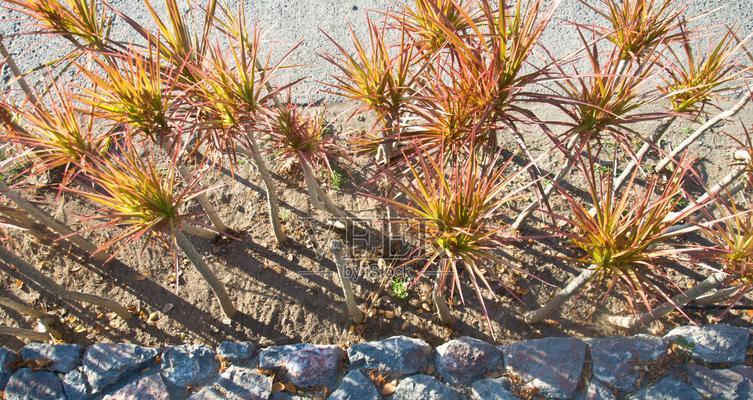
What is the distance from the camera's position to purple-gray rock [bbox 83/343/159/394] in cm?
213

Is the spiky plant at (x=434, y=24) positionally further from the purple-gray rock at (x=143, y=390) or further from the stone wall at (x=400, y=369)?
the purple-gray rock at (x=143, y=390)

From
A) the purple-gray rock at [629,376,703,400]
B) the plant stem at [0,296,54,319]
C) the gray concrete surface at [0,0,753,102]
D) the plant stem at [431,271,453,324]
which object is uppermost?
the gray concrete surface at [0,0,753,102]

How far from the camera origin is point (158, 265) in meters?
2.60

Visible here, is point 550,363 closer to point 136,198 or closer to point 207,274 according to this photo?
point 207,274

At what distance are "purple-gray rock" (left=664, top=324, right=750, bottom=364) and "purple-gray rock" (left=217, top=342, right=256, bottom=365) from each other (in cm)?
175

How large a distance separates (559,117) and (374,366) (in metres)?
2.00

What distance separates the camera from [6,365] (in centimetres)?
215

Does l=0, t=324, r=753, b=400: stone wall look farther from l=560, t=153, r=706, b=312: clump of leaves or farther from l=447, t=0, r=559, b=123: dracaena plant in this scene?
l=447, t=0, r=559, b=123: dracaena plant

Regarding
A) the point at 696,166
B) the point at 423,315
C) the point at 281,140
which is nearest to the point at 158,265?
the point at 281,140

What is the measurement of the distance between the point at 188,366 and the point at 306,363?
0.49 metres

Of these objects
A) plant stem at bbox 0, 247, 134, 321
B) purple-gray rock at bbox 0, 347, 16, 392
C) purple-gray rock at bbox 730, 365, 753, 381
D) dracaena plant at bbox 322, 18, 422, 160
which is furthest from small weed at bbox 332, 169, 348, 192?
purple-gray rock at bbox 730, 365, 753, 381

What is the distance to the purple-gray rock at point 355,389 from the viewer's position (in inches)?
81.0

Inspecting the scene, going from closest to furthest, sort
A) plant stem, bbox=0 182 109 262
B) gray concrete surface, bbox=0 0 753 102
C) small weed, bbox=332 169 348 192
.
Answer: plant stem, bbox=0 182 109 262, small weed, bbox=332 169 348 192, gray concrete surface, bbox=0 0 753 102

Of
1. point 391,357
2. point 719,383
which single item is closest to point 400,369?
point 391,357
